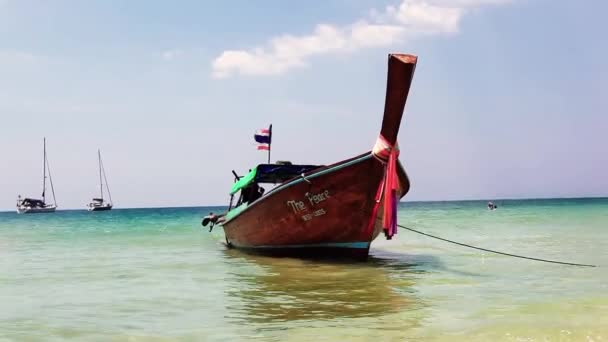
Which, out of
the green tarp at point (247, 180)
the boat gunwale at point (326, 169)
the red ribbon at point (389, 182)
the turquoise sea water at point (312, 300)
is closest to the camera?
the turquoise sea water at point (312, 300)

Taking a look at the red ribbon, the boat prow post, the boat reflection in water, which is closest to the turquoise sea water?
the boat reflection in water

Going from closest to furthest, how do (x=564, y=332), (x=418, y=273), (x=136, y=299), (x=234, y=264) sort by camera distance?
(x=564, y=332) < (x=136, y=299) < (x=418, y=273) < (x=234, y=264)

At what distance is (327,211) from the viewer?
12250 millimetres

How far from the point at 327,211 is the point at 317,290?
3232 millimetres

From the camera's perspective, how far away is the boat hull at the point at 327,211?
38.3 feet

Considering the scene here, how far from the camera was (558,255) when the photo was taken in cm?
1424


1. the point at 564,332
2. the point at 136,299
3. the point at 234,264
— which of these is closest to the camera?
the point at 564,332

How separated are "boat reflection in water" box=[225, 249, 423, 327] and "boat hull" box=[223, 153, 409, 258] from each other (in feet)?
1.47

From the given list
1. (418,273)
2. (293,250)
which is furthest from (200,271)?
(418,273)

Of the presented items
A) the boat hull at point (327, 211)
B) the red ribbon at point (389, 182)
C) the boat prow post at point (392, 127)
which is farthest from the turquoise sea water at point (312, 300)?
the boat prow post at point (392, 127)

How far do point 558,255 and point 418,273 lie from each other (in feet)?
15.8

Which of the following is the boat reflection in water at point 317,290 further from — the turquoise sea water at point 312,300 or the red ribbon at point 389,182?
the red ribbon at point 389,182

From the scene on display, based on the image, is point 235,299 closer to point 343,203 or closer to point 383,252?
point 343,203

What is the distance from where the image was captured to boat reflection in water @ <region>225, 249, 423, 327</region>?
743 centimetres
